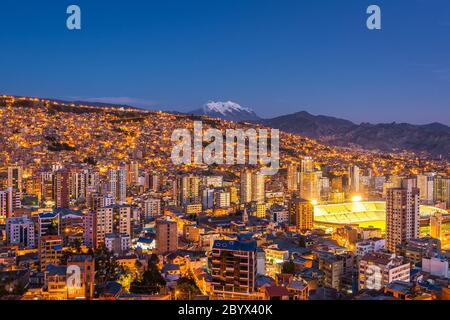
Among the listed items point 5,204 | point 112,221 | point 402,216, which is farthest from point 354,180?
point 5,204

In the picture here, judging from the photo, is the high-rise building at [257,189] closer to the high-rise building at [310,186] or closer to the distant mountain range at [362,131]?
the high-rise building at [310,186]

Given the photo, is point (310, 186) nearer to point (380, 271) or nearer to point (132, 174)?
point (132, 174)

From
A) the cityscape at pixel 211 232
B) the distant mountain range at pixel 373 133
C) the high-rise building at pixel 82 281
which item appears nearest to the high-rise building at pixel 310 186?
the cityscape at pixel 211 232

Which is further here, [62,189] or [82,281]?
[62,189]

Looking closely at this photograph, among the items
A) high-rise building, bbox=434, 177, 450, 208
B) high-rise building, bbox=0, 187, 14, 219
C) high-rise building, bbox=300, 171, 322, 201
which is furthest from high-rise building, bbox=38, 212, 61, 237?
high-rise building, bbox=434, 177, 450, 208

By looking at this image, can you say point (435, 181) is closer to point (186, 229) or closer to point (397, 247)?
point (397, 247)
